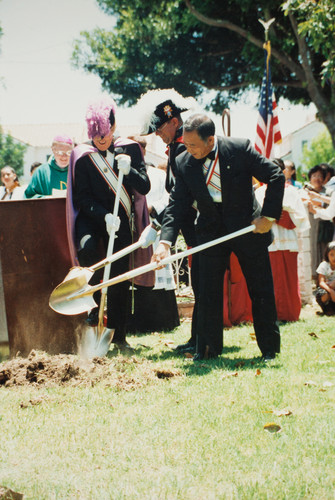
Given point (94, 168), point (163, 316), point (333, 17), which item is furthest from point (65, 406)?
point (333, 17)

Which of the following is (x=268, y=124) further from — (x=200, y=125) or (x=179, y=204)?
(x=200, y=125)

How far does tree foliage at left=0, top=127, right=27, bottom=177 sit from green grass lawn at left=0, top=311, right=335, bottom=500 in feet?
198

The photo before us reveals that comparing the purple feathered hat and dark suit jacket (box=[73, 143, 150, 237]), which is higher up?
the purple feathered hat

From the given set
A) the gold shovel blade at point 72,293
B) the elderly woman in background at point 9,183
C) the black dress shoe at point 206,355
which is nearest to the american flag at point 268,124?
the elderly woman in background at point 9,183

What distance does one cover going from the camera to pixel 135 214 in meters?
5.60

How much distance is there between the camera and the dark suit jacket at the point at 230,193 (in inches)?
181

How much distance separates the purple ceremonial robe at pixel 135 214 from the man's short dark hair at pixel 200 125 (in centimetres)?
111

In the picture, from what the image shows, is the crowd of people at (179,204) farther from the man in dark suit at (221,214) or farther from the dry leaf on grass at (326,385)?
the dry leaf on grass at (326,385)

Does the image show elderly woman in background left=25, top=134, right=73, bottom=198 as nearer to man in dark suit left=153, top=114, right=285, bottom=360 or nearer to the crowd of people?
the crowd of people

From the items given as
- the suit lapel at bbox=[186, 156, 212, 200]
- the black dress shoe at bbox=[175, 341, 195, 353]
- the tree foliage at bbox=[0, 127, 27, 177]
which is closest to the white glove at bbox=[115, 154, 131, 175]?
the suit lapel at bbox=[186, 156, 212, 200]

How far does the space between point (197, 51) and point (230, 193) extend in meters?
17.9

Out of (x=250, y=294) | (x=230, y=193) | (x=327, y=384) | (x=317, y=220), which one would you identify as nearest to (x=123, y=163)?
(x=230, y=193)

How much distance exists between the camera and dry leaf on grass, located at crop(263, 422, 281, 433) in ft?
10.1

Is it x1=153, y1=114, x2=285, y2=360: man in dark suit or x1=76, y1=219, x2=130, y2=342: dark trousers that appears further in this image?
x1=76, y1=219, x2=130, y2=342: dark trousers
